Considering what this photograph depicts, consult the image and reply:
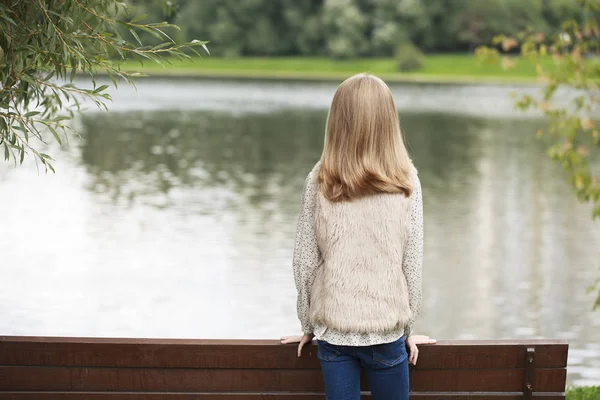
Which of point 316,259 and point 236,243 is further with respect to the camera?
point 236,243

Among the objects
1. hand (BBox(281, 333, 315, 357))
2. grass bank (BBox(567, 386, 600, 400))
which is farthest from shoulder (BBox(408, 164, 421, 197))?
grass bank (BBox(567, 386, 600, 400))

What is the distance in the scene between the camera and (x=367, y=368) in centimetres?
263

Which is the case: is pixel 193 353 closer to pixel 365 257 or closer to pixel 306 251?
pixel 306 251

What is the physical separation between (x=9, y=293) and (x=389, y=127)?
21.9ft

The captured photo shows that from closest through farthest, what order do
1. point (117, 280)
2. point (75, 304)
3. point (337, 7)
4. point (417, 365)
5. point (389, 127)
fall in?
point (389, 127) → point (417, 365) → point (75, 304) → point (117, 280) → point (337, 7)

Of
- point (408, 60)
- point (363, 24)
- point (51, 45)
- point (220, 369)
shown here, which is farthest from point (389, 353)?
point (363, 24)

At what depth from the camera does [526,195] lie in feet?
49.3

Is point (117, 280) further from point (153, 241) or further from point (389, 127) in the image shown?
point (389, 127)

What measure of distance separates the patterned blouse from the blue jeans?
0.04 m

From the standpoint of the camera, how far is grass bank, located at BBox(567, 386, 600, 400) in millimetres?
4617

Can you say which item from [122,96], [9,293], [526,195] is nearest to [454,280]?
[9,293]

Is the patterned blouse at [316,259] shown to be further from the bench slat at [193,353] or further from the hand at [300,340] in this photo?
the bench slat at [193,353]

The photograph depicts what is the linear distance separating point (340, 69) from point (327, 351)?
66.1m

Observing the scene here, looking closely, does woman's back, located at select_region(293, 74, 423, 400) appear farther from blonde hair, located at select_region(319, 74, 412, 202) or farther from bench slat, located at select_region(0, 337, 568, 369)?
bench slat, located at select_region(0, 337, 568, 369)
